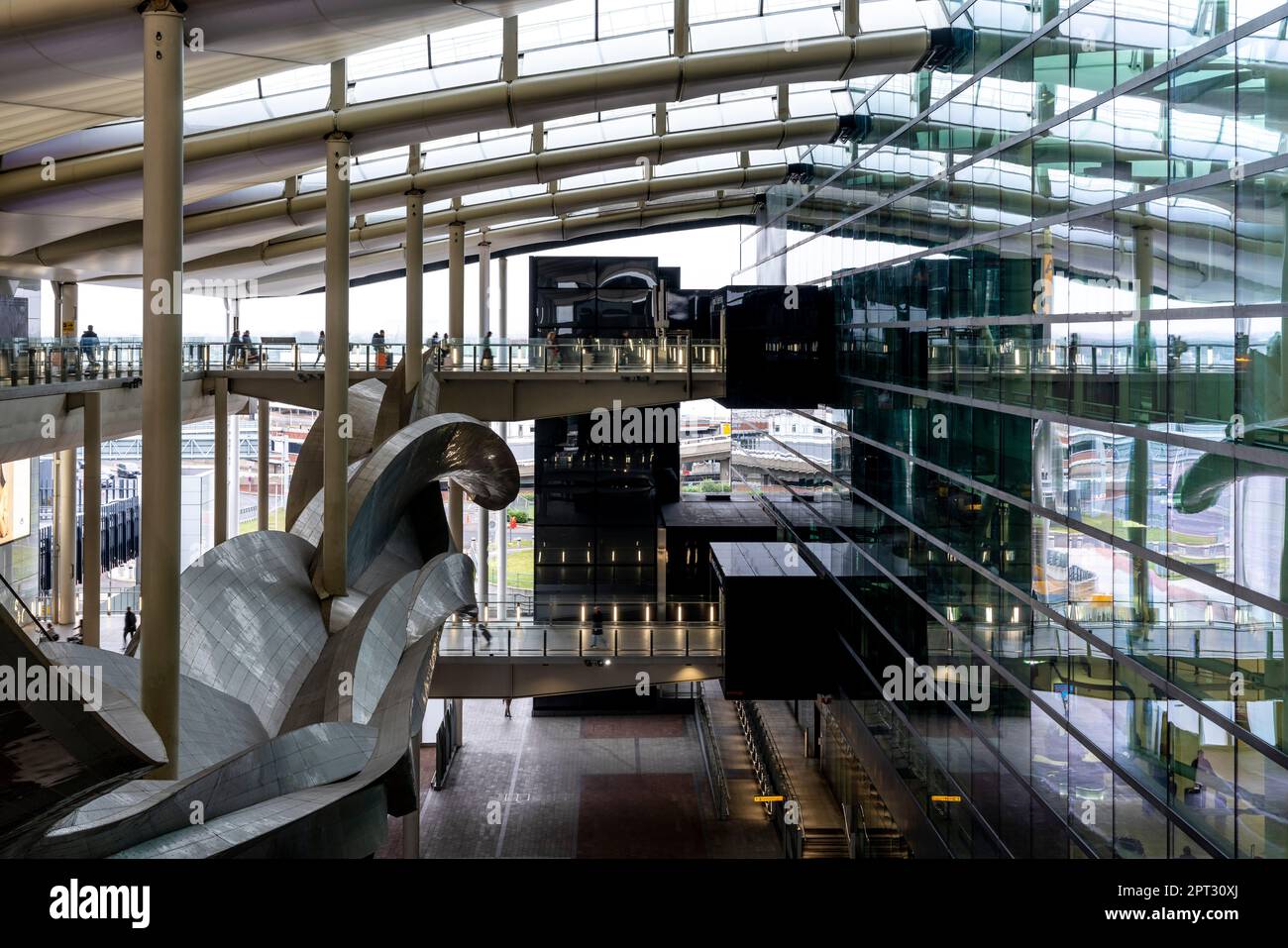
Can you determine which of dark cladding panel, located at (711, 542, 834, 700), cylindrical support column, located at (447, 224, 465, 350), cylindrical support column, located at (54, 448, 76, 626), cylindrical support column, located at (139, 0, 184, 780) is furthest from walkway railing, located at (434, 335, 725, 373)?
cylindrical support column, located at (139, 0, 184, 780)

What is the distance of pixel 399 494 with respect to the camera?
674 inches

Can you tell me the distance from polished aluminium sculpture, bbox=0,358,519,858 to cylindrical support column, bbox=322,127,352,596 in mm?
277

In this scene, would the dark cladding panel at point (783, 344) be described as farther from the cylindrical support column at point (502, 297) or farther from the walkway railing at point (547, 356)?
the cylindrical support column at point (502, 297)

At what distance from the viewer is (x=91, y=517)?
70.2 ft

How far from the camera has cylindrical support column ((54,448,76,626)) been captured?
32.3 meters

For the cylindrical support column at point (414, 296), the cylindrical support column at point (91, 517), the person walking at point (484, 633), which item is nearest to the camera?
the cylindrical support column at point (91, 517)

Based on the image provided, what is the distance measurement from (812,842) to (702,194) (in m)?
20.9

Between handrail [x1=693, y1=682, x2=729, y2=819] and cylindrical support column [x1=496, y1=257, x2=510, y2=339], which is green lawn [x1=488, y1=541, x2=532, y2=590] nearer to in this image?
cylindrical support column [x1=496, y1=257, x2=510, y2=339]

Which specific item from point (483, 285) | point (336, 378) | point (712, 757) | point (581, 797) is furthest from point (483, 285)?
point (336, 378)

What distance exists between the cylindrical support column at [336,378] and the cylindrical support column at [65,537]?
781 inches

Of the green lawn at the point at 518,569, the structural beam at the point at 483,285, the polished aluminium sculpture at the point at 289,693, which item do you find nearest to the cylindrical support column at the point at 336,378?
the polished aluminium sculpture at the point at 289,693

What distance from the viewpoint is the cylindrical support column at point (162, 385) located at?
907 centimetres

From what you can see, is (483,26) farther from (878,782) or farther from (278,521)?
(278,521)

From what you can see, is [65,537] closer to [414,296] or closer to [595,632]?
[414,296]
